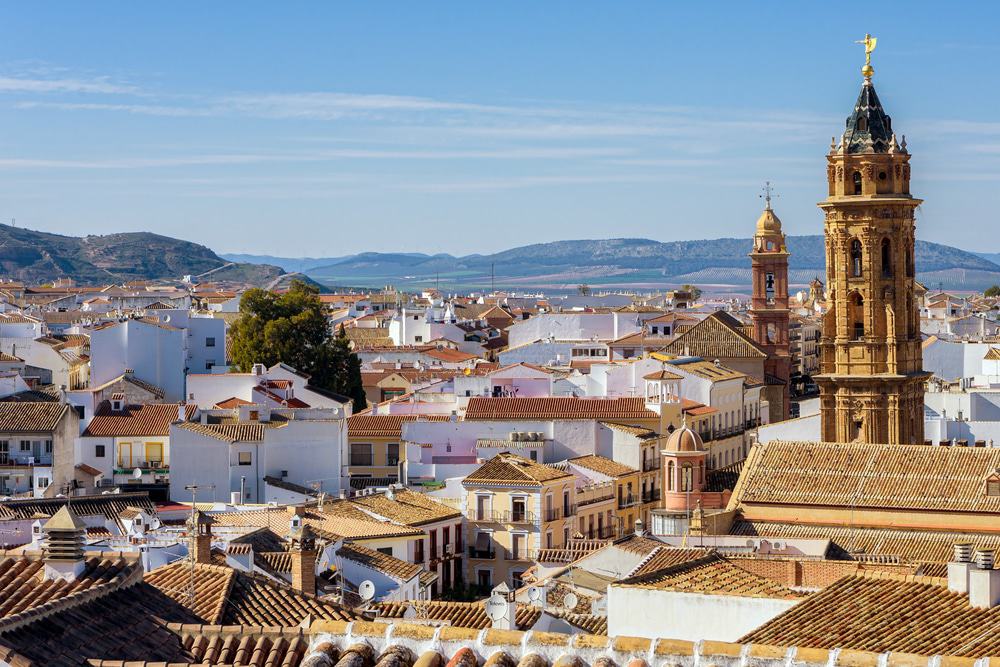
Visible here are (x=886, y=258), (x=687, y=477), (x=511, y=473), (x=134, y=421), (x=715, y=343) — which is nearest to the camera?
(x=687, y=477)

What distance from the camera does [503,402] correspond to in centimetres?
6169

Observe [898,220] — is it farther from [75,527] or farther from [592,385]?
[75,527]

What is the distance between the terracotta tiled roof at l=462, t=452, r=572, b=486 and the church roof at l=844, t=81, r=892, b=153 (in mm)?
11668

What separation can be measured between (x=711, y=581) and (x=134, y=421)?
1392 inches

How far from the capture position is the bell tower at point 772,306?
272 feet

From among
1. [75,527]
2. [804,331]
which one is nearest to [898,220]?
[75,527]

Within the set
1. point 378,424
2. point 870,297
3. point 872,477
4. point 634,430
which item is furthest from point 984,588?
point 378,424

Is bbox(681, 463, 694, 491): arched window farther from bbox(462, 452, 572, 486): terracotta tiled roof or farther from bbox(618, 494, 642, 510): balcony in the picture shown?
bbox(618, 494, 642, 510): balcony

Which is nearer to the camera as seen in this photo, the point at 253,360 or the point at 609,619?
the point at 609,619

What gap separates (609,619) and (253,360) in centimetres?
5749

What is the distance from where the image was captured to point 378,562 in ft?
125

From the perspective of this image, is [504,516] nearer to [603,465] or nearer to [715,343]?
[603,465]

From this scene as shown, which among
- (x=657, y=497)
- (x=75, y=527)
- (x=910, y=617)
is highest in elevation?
(x=75, y=527)

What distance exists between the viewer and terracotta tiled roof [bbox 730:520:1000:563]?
38.9 metres
